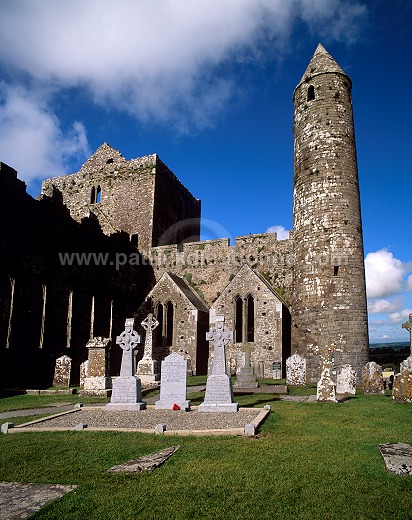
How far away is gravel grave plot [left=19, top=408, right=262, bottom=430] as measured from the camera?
8305 millimetres

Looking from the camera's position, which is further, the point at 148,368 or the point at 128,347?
the point at 148,368

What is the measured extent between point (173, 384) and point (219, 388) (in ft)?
4.23

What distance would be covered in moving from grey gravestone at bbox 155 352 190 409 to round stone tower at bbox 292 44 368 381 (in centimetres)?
823

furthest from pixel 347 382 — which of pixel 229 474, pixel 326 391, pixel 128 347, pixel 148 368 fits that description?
pixel 229 474

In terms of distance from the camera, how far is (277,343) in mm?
21047

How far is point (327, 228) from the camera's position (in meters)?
18.7

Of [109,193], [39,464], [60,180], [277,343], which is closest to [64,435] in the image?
[39,464]

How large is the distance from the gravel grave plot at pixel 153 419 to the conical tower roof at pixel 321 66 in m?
17.1

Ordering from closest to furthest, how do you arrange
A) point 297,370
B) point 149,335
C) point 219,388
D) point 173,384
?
1. point 219,388
2. point 173,384
3. point 297,370
4. point 149,335

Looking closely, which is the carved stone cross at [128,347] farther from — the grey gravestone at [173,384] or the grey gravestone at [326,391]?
the grey gravestone at [326,391]

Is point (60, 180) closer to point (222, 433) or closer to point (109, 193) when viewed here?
point (109, 193)

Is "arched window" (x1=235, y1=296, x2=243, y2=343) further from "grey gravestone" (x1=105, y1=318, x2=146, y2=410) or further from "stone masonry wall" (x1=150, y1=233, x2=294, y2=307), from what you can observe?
"grey gravestone" (x1=105, y1=318, x2=146, y2=410)

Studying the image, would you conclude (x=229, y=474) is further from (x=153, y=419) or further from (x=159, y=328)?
(x=159, y=328)

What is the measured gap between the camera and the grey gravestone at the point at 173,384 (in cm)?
1080
